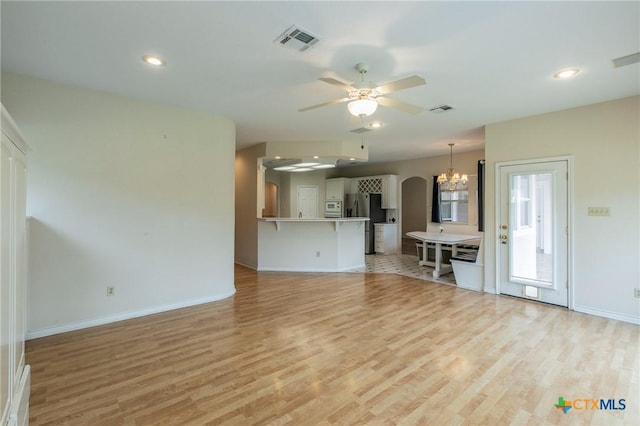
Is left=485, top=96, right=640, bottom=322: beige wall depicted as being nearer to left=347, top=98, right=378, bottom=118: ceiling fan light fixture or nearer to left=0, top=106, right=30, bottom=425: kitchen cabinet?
left=347, top=98, right=378, bottom=118: ceiling fan light fixture

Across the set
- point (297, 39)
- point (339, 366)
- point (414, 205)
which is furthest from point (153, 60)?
point (414, 205)

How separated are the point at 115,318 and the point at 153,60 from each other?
281cm

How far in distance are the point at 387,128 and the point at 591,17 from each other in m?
3.02

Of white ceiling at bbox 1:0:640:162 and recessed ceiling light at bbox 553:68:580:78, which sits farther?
recessed ceiling light at bbox 553:68:580:78

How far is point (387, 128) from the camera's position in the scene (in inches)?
198

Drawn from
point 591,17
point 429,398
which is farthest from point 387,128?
point 429,398

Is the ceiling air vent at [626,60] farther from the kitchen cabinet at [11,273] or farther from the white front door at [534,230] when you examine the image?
the kitchen cabinet at [11,273]

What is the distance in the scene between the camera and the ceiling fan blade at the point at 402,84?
227cm

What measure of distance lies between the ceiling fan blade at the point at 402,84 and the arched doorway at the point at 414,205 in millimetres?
7619

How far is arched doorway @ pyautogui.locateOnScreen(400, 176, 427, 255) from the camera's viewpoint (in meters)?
9.80

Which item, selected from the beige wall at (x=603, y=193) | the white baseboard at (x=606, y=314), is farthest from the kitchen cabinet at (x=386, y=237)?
the white baseboard at (x=606, y=314)

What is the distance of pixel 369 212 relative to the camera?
866 centimetres

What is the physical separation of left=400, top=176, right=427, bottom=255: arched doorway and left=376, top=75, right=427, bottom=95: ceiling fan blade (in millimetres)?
7619

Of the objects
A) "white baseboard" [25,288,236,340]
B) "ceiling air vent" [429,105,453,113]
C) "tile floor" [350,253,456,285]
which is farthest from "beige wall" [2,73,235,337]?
"tile floor" [350,253,456,285]
